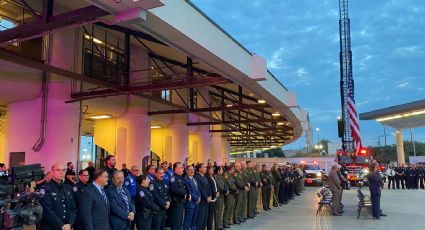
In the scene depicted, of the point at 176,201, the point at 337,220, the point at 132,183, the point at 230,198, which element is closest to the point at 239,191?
the point at 230,198

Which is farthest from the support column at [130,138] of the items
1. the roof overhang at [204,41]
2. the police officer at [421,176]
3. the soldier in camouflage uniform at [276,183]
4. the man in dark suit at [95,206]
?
the police officer at [421,176]

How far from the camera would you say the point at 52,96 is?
42.7ft

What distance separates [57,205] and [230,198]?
5880mm

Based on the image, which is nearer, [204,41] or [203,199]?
[204,41]

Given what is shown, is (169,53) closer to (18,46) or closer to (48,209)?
(18,46)

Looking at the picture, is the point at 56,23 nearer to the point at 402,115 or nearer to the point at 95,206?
the point at 95,206

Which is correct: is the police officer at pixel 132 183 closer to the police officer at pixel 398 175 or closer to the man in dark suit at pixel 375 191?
the man in dark suit at pixel 375 191

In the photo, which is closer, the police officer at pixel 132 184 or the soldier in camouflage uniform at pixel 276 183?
the police officer at pixel 132 184

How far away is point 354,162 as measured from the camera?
22.3m

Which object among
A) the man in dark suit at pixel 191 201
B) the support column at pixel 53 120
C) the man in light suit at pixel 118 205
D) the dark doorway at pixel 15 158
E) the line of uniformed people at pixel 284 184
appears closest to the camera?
the man in light suit at pixel 118 205

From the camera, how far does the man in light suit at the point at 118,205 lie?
5.86 metres

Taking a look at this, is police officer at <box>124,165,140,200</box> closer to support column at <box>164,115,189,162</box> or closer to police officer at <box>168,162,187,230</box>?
police officer at <box>168,162,187,230</box>

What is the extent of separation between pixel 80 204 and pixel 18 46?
8.35m

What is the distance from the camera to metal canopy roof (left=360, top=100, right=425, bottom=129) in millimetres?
24353
